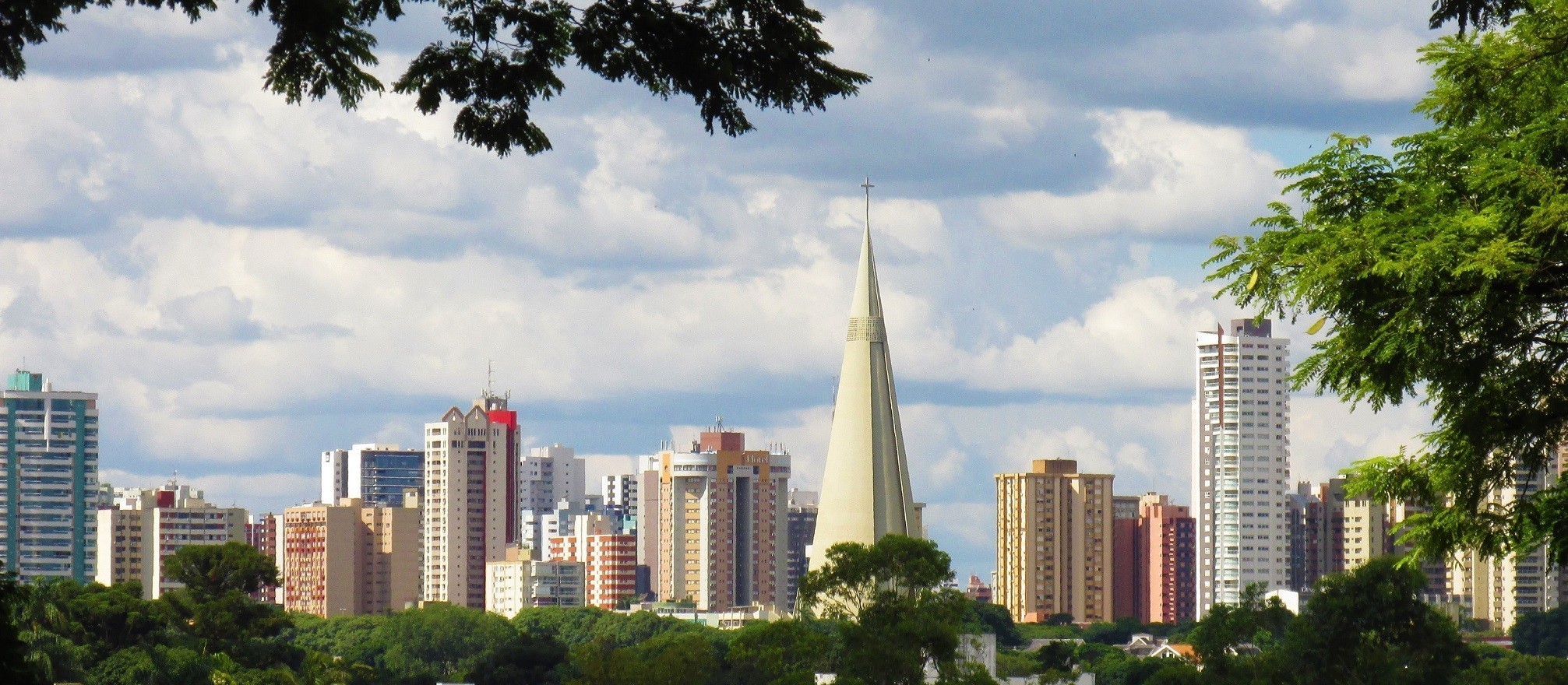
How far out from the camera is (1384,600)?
135ft

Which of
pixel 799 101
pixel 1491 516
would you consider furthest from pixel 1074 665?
pixel 799 101

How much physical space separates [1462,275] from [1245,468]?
4230 inches

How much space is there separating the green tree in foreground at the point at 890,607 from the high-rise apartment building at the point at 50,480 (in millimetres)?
75143

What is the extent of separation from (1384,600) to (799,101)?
34.1 meters

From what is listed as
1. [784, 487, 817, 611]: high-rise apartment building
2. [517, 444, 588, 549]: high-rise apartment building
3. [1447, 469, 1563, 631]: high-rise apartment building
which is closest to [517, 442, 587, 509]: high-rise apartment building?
[517, 444, 588, 549]: high-rise apartment building

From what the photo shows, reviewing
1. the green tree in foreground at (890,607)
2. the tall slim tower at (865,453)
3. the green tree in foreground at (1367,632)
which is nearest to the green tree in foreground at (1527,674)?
the green tree in foreground at (1367,632)

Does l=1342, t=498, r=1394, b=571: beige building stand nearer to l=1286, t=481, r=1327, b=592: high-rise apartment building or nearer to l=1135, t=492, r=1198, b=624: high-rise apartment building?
l=1286, t=481, r=1327, b=592: high-rise apartment building

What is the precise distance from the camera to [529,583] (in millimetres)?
126875

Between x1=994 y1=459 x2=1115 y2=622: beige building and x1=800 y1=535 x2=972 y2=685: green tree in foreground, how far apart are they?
8447 centimetres

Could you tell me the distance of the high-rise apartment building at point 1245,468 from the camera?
116m

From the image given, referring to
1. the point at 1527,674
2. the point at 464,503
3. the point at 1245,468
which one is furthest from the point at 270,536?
the point at 1527,674

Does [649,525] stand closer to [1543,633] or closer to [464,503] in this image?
[464,503]

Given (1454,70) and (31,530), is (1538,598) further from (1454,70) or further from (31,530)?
(1454,70)

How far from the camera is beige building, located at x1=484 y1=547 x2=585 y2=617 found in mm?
126875
